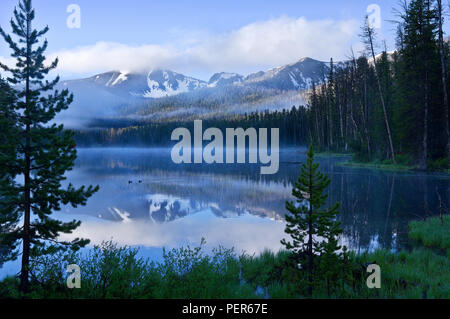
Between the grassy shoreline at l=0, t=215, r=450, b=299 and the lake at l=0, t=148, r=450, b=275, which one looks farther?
the lake at l=0, t=148, r=450, b=275

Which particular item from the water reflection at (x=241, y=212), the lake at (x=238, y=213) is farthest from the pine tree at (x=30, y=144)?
the water reflection at (x=241, y=212)

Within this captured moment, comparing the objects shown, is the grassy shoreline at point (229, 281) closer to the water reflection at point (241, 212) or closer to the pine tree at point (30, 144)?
the pine tree at point (30, 144)

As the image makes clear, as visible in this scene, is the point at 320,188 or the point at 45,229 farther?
the point at 45,229

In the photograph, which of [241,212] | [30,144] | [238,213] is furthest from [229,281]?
[241,212]

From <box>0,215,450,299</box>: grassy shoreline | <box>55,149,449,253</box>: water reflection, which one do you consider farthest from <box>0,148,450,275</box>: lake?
<box>0,215,450,299</box>: grassy shoreline

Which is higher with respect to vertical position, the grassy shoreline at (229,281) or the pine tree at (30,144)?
the pine tree at (30,144)

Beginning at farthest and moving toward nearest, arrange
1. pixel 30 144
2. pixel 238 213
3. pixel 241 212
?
1. pixel 241 212
2. pixel 238 213
3. pixel 30 144

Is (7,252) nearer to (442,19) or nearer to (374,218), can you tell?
(374,218)

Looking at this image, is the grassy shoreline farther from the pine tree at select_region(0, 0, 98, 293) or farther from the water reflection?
the water reflection

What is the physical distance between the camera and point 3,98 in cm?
800

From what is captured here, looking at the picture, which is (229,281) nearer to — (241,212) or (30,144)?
(30,144)

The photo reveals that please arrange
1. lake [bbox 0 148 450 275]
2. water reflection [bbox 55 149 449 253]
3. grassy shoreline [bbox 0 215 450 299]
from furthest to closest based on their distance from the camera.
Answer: water reflection [bbox 55 149 449 253] → lake [bbox 0 148 450 275] → grassy shoreline [bbox 0 215 450 299]
